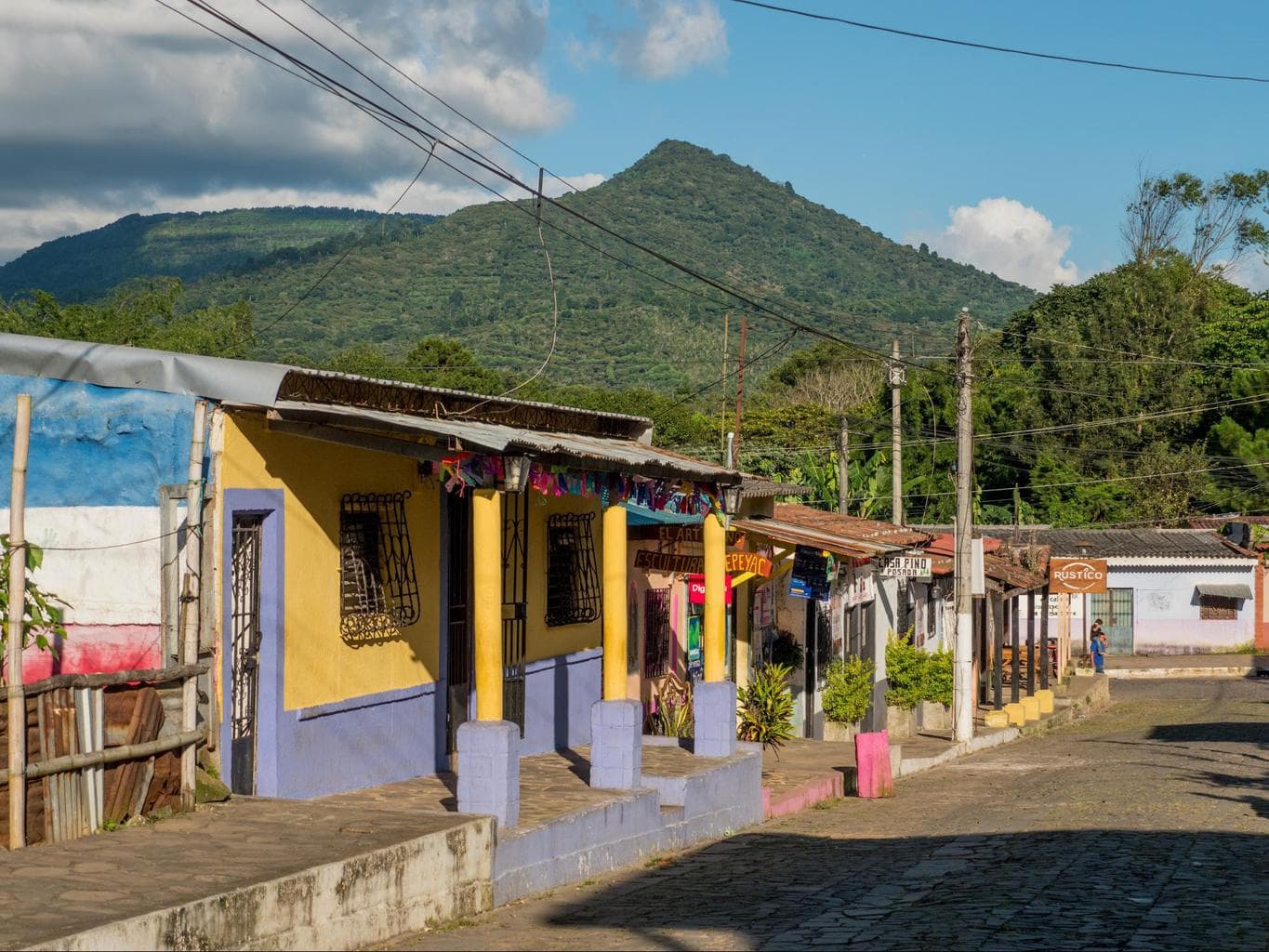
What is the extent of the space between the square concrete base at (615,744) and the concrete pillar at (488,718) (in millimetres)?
1953

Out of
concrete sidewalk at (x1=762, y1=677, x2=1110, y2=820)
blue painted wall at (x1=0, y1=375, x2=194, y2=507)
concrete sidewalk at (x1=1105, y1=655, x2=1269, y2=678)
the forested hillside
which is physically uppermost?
the forested hillside

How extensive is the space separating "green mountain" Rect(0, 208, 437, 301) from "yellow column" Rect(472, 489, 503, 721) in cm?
14625

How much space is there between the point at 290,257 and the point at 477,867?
113 meters

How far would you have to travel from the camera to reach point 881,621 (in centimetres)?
2573

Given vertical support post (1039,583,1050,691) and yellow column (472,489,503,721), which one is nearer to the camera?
yellow column (472,489,503,721)

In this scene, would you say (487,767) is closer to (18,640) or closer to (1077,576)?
(18,640)

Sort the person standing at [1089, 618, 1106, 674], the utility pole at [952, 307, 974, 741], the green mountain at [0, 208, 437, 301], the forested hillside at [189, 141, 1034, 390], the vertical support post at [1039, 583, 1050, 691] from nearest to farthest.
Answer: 1. the utility pole at [952, 307, 974, 741]
2. the vertical support post at [1039, 583, 1050, 691]
3. the person standing at [1089, 618, 1106, 674]
4. the forested hillside at [189, 141, 1034, 390]
5. the green mountain at [0, 208, 437, 301]

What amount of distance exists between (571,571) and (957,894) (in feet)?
21.1

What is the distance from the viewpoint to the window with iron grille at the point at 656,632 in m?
17.5

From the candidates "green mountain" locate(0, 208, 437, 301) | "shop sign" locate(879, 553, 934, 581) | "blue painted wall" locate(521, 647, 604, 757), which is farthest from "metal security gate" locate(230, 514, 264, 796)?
"green mountain" locate(0, 208, 437, 301)

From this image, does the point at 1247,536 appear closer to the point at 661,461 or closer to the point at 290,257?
the point at 661,461

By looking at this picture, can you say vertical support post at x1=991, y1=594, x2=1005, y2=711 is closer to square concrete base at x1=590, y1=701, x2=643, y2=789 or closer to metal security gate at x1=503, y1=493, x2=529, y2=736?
metal security gate at x1=503, y1=493, x2=529, y2=736

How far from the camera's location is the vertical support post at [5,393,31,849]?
26.8 feet

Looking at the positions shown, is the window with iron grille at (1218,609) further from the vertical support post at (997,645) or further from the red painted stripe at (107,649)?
the red painted stripe at (107,649)
